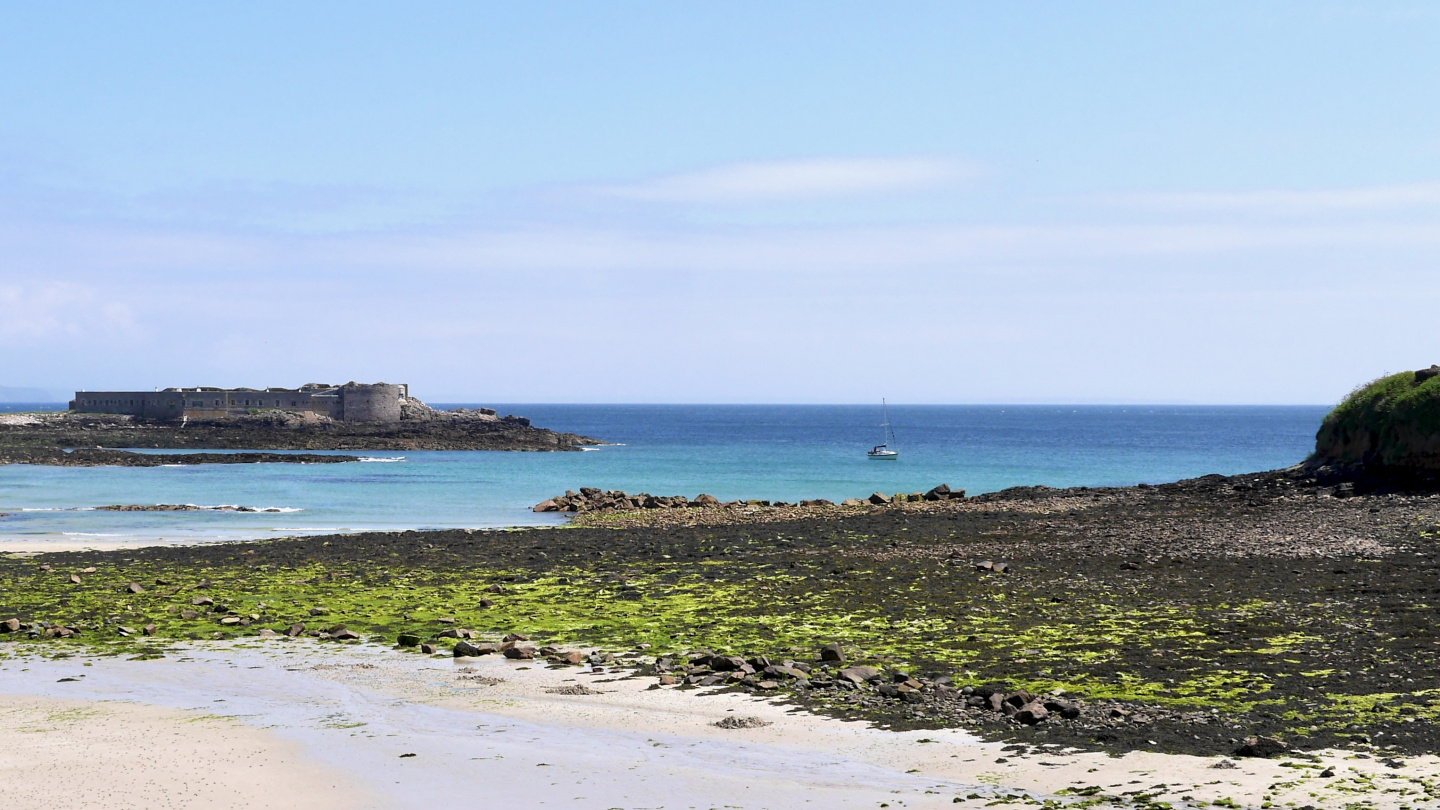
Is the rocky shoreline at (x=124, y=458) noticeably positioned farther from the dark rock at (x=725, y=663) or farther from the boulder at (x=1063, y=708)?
the boulder at (x=1063, y=708)

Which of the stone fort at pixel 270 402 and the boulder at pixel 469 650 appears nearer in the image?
the boulder at pixel 469 650

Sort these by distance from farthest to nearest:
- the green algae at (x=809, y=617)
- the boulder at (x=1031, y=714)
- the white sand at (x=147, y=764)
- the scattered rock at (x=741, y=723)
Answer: the green algae at (x=809, y=617)
the scattered rock at (x=741, y=723)
the boulder at (x=1031, y=714)
the white sand at (x=147, y=764)

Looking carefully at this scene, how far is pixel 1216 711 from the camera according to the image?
40.6 ft

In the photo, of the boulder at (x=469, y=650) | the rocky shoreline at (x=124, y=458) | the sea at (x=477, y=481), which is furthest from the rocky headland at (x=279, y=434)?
the boulder at (x=469, y=650)

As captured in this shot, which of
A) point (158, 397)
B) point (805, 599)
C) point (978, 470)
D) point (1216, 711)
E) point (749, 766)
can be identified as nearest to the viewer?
point (749, 766)

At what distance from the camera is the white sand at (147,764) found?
10461mm

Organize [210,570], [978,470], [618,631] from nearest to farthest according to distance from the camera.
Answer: [618,631] → [210,570] → [978,470]

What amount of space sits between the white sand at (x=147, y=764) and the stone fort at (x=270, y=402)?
12043 cm

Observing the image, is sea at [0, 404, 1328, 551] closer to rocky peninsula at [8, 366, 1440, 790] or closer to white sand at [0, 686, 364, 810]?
rocky peninsula at [8, 366, 1440, 790]

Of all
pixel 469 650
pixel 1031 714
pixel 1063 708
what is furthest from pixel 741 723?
pixel 469 650

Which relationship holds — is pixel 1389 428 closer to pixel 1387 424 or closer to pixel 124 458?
pixel 1387 424

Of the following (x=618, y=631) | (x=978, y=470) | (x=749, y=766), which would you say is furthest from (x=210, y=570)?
(x=978, y=470)

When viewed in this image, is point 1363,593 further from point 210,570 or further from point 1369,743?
point 210,570

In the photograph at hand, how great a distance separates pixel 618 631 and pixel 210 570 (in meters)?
13.0
